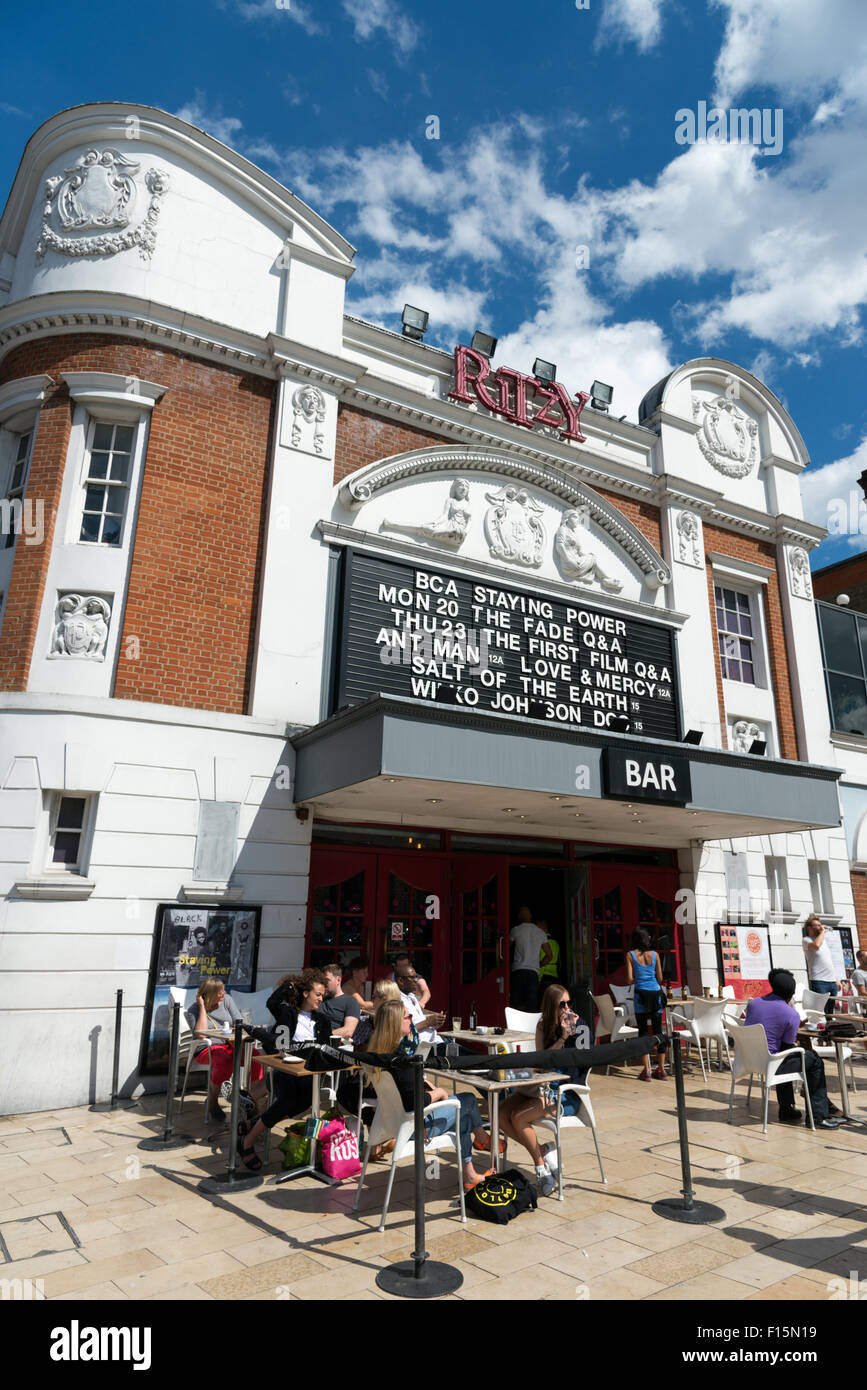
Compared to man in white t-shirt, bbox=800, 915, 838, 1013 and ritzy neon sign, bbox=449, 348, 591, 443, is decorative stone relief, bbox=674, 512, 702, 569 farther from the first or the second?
man in white t-shirt, bbox=800, 915, 838, 1013

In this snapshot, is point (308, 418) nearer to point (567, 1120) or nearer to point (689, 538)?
point (689, 538)

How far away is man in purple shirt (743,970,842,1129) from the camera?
7.96 m

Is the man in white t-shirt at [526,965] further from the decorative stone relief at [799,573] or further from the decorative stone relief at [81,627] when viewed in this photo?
the decorative stone relief at [799,573]

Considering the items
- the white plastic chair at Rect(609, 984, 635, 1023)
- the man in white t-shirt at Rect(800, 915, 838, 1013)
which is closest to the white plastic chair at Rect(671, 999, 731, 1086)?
the white plastic chair at Rect(609, 984, 635, 1023)

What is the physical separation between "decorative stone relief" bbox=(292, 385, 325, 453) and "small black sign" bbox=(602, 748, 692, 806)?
6.14 meters

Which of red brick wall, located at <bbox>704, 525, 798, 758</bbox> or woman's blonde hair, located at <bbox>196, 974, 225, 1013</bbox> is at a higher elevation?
red brick wall, located at <bbox>704, 525, 798, 758</bbox>

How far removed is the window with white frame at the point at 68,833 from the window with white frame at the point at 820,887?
12.8 metres

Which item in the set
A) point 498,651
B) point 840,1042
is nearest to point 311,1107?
point 840,1042

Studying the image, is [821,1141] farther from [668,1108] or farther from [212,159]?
[212,159]

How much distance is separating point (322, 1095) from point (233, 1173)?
88cm

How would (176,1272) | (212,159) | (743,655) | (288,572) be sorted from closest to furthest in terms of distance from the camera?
1. (176,1272)
2. (288,572)
3. (212,159)
4. (743,655)

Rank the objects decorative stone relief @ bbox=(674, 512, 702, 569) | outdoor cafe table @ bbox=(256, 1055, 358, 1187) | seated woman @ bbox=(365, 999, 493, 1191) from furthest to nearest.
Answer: decorative stone relief @ bbox=(674, 512, 702, 569) → outdoor cafe table @ bbox=(256, 1055, 358, 1187) → seated woman @ bbox=(365, 999, 493, 1191)
